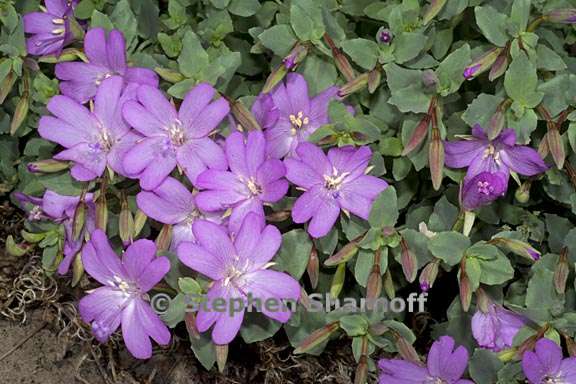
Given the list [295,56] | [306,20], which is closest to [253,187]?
[295,56]

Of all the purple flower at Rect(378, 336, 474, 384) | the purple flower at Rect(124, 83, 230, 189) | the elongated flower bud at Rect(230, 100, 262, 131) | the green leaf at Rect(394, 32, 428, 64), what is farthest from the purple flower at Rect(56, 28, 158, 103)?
the purple flower at Rect(378, 336, 474, 384)

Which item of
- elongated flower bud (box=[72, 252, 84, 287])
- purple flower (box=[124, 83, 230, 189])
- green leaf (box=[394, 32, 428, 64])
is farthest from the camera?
elongated flower bud (box=[72, 252, 84, 287])

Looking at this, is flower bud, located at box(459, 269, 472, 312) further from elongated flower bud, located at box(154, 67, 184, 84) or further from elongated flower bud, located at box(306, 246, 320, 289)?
elongated flower bud, located at box(154, 67, 184, 84)

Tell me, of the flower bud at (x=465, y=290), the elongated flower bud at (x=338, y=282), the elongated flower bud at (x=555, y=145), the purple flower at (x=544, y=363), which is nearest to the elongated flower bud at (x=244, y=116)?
the elongated flower bud at (x=338, y=282)

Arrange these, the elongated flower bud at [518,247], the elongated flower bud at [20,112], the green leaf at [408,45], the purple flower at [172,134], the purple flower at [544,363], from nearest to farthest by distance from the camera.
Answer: the purple flower at [544,363] → the elongated flower bud at [518,247] → the purple flower at [172,134] → the green leaf at [408,45] → the elongated flower bud at [20,112]

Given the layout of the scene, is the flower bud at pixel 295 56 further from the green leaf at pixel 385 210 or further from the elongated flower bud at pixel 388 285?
the elongated flower bud at pixel 388 285

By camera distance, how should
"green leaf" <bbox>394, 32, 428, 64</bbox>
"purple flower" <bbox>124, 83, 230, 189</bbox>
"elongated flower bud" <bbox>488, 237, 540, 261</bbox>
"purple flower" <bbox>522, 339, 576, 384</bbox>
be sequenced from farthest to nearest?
"green leaf" <bbox>394, 32, 428, 64</bbox>, "purple flower" <bbox>124, 83, 230, 189</bbox>, "elongated flower bud" <bbox>488, 237, 540, 261</bbox>, "purple flower" <bbox>522, 339, 576, 384</bbox>

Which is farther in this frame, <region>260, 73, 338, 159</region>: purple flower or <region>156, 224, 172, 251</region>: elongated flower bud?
<region>260, 73, 338, 159</region>: purple flower
